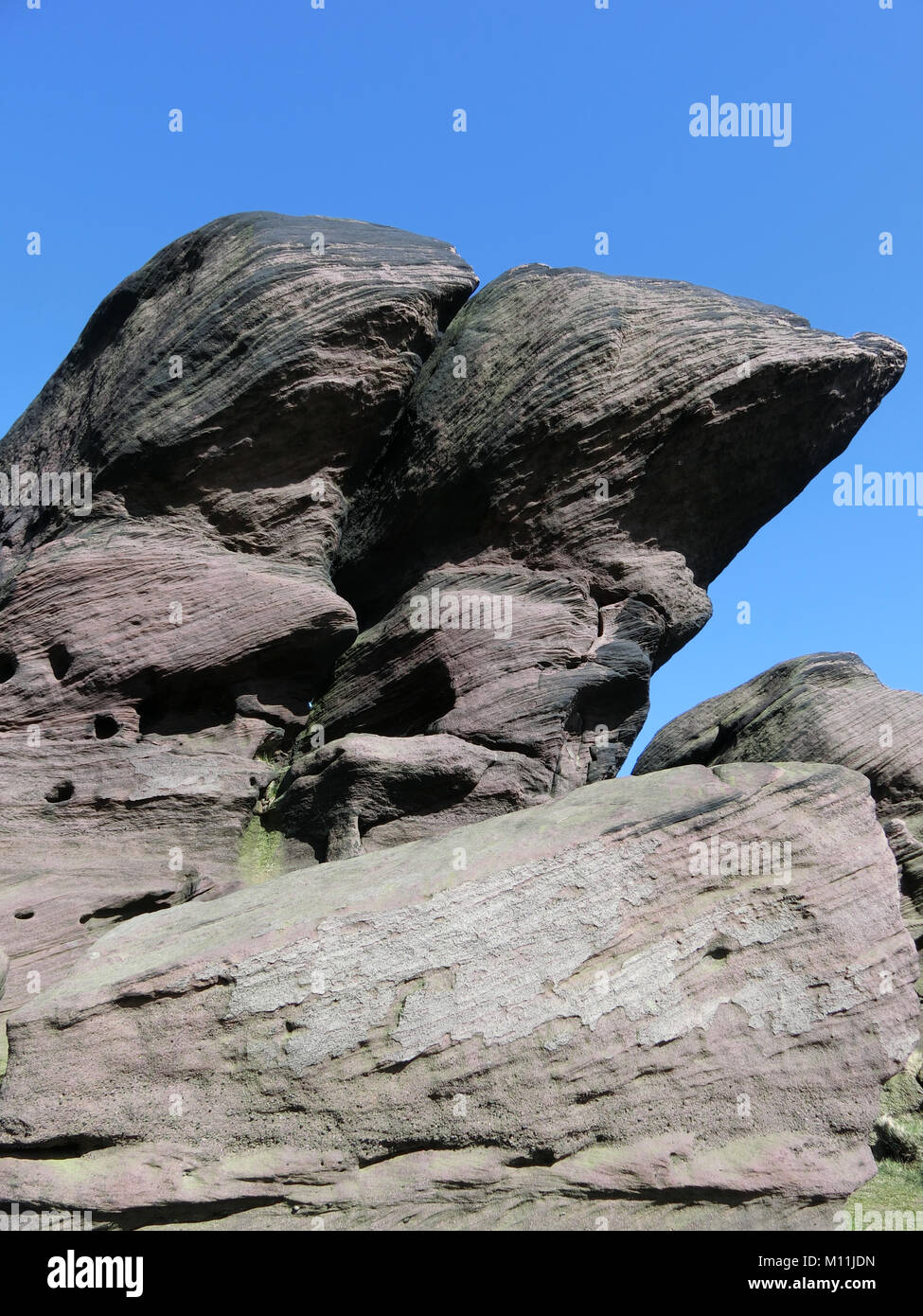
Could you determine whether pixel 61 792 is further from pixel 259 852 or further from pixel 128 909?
pixel 259 852

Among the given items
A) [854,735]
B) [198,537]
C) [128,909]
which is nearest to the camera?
[128,909]

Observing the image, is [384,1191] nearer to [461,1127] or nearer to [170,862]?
[461,1127]

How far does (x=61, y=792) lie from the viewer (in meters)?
14.2

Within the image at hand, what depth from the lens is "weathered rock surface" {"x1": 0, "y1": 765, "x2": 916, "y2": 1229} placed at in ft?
29.3

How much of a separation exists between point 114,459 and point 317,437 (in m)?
2.69

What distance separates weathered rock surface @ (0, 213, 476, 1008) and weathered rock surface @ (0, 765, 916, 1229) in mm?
3506

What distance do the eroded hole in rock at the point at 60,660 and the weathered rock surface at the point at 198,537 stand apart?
1.1 inches

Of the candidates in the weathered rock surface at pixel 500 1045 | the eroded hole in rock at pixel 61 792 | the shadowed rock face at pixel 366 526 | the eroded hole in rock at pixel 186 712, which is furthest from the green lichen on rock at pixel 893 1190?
the eroded hole in rock at pixel 61 792

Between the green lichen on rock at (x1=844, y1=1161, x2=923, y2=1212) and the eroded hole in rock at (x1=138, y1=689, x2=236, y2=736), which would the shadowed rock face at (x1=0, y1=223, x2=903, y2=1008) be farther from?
the green lichen on rock at (x1=844, y1=1161, x2=923, y2=1212)

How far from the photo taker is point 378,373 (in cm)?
1648

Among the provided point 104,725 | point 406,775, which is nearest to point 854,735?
point 406,775

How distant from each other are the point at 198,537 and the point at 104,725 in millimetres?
2834

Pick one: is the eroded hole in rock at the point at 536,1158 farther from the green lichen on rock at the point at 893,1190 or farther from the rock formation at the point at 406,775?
the green lichen on rock at the point at 893,1190

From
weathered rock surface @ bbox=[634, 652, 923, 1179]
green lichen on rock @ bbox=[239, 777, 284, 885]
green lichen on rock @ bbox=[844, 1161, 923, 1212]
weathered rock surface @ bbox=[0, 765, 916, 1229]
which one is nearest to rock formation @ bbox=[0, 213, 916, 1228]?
weathered rock surface @ bbox=[0, 765, 916, 1229]
